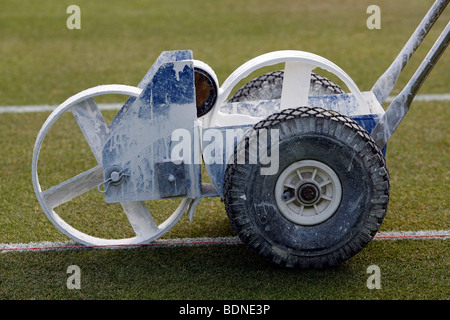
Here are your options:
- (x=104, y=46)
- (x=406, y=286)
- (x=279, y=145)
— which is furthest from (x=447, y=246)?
(x=104, y=46)

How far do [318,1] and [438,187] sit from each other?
21.0 ft

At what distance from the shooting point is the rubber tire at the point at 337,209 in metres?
3.12

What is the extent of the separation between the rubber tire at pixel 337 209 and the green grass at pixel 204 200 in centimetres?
16

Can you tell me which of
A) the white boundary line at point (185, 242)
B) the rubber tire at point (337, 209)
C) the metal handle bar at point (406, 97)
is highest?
the metal handle bar at point (406, 97)

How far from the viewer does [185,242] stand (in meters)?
3.75

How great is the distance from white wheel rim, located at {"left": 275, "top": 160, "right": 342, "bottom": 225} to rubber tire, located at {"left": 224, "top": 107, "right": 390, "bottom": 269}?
2 cm

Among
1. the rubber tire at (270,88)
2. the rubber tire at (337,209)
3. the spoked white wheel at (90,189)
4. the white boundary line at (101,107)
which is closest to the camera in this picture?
the rubber tire at (337,209)

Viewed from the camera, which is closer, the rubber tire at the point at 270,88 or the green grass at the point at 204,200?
the green grass at the point at 204,200

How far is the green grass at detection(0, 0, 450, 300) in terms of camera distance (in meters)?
3.25

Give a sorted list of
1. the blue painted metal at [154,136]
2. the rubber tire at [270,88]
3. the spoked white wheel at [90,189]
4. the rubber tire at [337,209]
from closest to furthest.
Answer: the rubber tire at [337,209], the blue painted metal at [154,136], the spoked white wheel at [90,189], the rubber tire at [270,88]

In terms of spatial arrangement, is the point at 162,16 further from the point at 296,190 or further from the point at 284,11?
the point at 296,190

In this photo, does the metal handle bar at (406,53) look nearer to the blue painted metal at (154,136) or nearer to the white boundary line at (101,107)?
the blue painted metal at (154,136)

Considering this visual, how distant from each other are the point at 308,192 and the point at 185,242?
0.90 metres

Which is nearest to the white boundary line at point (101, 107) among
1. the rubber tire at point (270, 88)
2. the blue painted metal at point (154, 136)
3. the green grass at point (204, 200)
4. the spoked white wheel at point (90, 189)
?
the green grass at point (204, 200)
